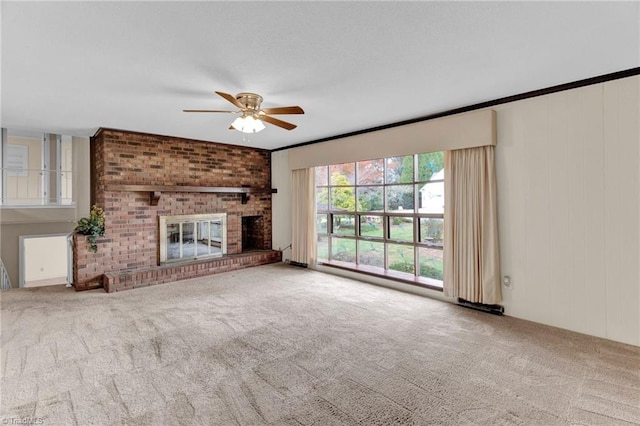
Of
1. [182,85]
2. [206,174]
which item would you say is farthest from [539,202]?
[206,174]

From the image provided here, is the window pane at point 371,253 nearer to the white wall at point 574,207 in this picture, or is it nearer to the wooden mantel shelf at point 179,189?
the white wall at point 574,207

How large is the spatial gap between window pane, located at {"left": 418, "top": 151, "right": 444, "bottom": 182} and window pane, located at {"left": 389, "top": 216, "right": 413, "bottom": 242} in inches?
26.9

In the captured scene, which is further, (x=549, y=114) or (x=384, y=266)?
(x=384, y=266)

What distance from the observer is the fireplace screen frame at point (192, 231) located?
221 inches

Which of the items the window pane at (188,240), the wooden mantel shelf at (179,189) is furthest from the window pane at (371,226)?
the window pane at (188,240)

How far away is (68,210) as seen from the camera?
726 centimetres

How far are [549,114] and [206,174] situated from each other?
545cm

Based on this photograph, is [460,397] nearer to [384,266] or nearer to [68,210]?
[384,266]

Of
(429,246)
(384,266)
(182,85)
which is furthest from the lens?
(384,266)

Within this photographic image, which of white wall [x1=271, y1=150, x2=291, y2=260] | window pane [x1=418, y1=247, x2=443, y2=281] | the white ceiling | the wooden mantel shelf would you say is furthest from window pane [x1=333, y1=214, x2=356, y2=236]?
the white ceiling

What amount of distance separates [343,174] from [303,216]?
1.15 m

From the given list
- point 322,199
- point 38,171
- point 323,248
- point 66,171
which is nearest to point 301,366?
point 323,248

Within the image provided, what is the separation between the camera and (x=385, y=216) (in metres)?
5.22

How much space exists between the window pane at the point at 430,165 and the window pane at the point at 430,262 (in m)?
1.08
